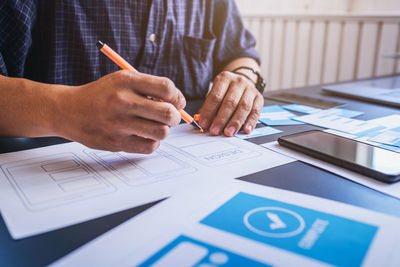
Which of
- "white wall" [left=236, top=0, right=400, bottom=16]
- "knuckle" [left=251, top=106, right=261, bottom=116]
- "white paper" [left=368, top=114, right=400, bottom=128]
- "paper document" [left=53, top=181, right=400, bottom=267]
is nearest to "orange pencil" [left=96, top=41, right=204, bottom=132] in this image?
"knuckle" [left=251, top=106, right=261, bottom=116]

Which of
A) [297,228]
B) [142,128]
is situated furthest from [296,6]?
[297,228]

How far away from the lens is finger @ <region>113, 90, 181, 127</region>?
400 millimetres

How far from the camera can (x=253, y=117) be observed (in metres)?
0.64

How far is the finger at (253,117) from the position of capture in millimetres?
610

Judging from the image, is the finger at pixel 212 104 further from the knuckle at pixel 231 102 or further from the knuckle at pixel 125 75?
the knuckle at pixel 125 75

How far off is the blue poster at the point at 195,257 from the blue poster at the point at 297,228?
0.03 m

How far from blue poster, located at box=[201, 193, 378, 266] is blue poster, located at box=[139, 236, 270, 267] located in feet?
0.10

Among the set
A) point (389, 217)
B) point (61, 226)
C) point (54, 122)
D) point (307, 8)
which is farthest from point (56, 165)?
point (307, 8)

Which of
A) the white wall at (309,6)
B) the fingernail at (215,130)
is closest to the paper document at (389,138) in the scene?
the fingernail at (215,130)

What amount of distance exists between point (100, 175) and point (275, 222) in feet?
0.75

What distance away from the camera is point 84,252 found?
26 centimetres

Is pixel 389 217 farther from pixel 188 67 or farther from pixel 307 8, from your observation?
pixel 307 8

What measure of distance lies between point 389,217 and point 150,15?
0.72 metres

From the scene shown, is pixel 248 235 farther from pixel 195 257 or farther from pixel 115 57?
pixel 115 57
